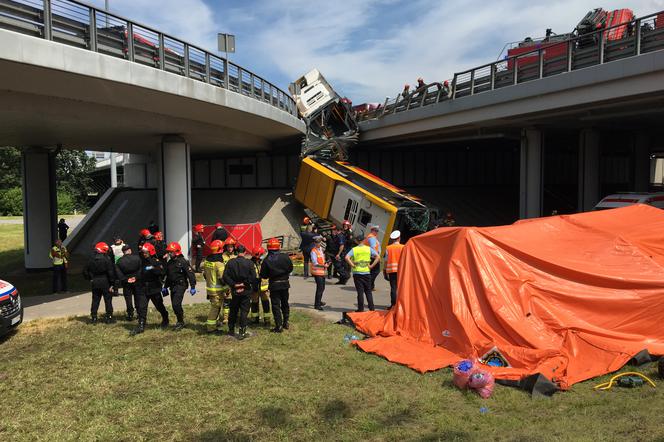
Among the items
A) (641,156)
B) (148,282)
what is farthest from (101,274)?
(641,156)

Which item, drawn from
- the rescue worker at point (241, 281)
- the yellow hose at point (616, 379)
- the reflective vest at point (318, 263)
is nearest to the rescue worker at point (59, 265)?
the rescue worker at point (241, 281)

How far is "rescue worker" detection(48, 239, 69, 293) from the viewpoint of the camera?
1282cm

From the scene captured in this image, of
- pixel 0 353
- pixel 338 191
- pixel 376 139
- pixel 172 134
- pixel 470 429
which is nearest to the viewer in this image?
pixel 470 429

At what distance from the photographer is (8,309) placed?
878cm

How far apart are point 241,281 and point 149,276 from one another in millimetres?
1874

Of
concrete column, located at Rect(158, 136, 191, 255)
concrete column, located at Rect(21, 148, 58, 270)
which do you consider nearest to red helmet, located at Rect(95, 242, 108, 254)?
concrete column, located at Rect(158, 136, 191, 255)

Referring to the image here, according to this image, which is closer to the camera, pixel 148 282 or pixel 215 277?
pixel 215 277

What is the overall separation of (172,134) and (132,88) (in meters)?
5.68

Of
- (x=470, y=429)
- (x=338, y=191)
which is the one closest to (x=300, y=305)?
(x=470, y=429)

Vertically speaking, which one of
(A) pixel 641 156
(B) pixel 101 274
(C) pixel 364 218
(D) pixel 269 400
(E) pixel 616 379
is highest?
(A) pixel 641 156

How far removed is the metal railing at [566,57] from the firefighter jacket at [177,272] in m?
12.2

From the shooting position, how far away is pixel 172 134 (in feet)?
54.6

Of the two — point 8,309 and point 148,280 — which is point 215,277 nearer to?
point 148,280

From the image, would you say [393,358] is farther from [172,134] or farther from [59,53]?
[172,134]
